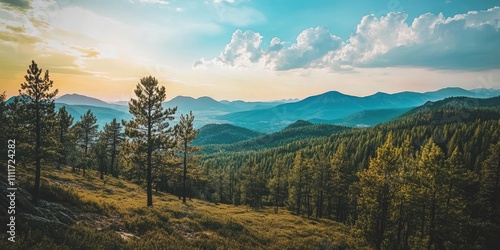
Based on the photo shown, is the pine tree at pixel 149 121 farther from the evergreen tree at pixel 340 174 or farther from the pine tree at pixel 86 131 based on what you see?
the pine tree at pixel 86 131

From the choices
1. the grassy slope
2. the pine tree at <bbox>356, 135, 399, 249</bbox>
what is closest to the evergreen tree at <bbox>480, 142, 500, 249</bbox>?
the pine tree at <bbox>356, 135, 399, 249</bbox>

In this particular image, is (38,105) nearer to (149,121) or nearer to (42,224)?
(149,121)

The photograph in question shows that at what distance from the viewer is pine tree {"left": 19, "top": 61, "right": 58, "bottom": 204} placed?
930 inches

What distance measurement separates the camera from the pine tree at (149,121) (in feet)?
96.4

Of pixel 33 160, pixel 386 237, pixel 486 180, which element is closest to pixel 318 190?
pixel 386 237

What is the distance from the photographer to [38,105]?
79.8 feet

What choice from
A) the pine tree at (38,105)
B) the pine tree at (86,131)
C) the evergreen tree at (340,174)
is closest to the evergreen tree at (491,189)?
the evergreen tree at (340,174)

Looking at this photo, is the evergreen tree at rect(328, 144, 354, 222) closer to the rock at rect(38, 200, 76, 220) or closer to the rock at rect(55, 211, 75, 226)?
the rock at rect(38, 200, 76, 220)

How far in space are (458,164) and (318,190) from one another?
2899 centimetres

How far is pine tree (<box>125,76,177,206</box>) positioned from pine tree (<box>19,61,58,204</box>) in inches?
283

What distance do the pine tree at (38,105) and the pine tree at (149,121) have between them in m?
7.20

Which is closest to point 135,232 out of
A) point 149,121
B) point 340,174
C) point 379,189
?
point 149,121

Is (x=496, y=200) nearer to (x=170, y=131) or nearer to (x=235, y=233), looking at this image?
(x=235, y=233)

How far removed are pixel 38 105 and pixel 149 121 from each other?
1018 centimetres
